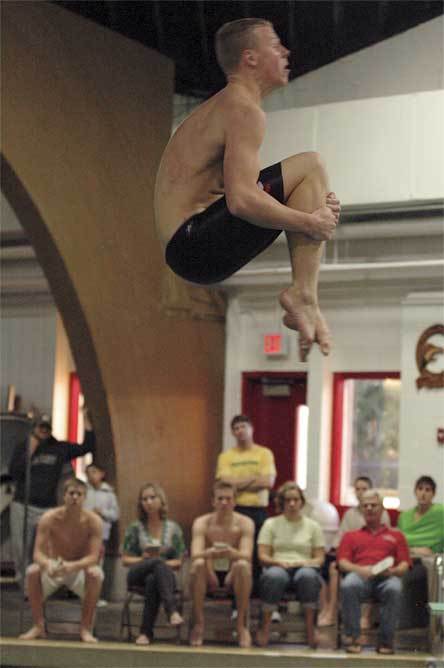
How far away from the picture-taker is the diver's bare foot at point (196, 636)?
6.97m

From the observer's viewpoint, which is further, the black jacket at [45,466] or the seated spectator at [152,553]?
the black jacket at [45,466]

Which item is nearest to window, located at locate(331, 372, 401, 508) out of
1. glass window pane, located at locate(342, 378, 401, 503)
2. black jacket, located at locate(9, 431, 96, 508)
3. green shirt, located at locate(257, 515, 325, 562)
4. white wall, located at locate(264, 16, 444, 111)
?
glass window pane, located at locate(342, 378, 401, 503)

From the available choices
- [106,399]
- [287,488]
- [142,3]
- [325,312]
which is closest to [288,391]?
[325,312]

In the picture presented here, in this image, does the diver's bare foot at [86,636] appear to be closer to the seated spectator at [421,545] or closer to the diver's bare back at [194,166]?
the seated spectator at [421,545]

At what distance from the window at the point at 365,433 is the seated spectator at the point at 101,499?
1525 mm

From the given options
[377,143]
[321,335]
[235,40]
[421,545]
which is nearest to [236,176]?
[235,40]

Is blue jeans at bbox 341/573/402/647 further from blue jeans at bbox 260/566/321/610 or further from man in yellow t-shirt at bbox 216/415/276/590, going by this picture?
man in yellow t-shirt at bbox 216/415/276/590

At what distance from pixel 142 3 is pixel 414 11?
1.71 m

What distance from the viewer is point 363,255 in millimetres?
8922

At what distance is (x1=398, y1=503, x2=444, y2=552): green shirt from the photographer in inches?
297

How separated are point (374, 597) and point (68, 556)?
1685 millimetres

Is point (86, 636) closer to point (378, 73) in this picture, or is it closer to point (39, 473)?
point (39, 473)

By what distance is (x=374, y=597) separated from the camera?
702 centimetres

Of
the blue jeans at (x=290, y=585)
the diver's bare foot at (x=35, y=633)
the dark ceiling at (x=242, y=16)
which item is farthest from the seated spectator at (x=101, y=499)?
the dark ceiling at (x=242, y=16)
